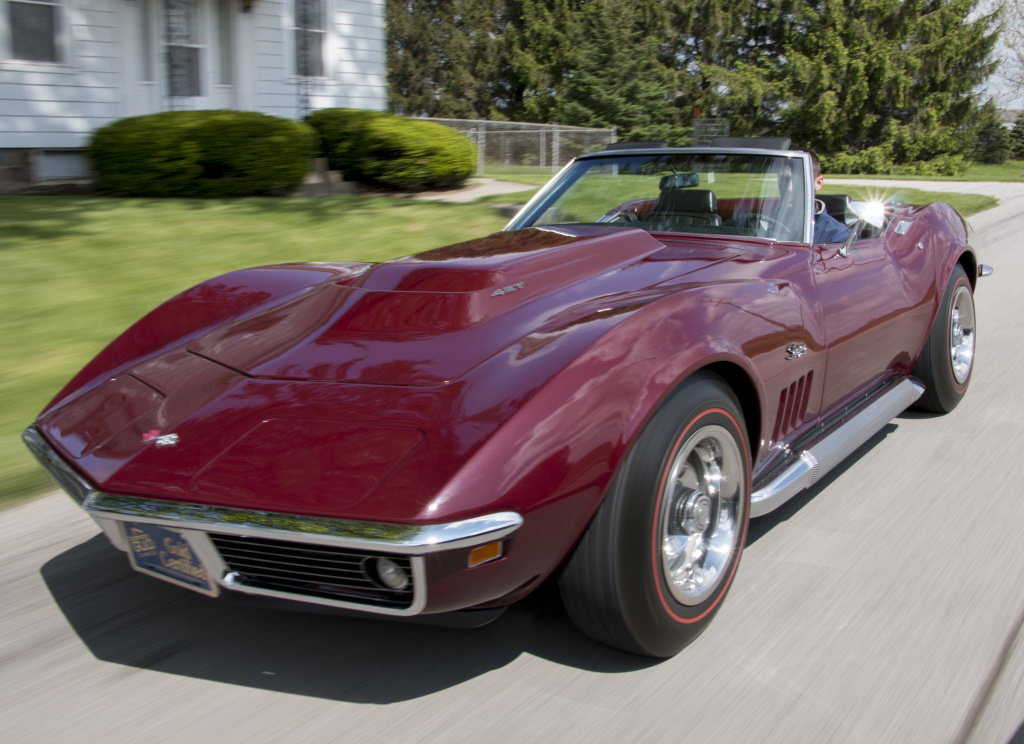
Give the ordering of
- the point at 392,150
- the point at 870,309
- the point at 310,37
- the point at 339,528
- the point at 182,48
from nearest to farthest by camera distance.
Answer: the point at 339,528 < the point at 870,309 < the point at 392,150 < the point at 182,48 < the point at 310,37

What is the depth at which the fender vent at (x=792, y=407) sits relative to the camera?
10.2ft

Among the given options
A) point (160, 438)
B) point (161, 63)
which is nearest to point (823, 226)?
point (160, 438)

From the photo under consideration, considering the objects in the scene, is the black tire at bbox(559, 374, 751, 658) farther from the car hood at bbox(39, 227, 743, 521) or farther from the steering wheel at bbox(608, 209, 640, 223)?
the steering wheel at bbox(608, 209, 640, 223)

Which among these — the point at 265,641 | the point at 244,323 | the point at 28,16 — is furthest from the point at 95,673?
the point at 28,16

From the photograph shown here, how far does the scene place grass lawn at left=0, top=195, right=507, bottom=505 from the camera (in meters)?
4.98

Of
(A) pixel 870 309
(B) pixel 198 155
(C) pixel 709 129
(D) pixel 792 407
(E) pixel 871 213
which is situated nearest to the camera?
(D) pixel 792 407

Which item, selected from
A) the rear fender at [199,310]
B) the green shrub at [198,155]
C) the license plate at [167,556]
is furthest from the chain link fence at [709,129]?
the license plate at [167,556]

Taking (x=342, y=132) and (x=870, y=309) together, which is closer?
(x=870, y=309)

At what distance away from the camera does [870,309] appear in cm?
375

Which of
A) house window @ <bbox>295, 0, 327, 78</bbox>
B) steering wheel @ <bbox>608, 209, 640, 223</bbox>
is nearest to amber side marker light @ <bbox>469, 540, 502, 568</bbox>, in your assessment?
steering wheel @ <bbox>608, 209, 640, 223</bbox>

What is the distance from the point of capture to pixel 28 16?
1089cm

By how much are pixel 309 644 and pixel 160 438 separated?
2.29 feet

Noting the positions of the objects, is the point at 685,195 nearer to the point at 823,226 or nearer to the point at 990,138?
the point at 823,226

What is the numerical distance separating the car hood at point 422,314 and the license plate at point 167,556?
1.85ft
